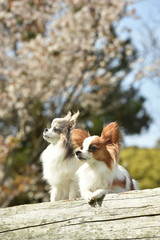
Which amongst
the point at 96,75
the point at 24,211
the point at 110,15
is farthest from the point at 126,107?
the point at 24,211

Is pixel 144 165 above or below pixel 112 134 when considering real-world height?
above

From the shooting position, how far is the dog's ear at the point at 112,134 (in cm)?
276

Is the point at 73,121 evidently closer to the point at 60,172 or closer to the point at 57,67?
the point at 60,172

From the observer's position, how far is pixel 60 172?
3.11 metres

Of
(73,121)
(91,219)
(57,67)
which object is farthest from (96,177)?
(57,67)

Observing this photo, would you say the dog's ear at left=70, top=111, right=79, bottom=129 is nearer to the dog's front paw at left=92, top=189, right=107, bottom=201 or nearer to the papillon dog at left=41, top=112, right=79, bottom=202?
the papillon dog at left=41, top=112, right=79, bottom=202

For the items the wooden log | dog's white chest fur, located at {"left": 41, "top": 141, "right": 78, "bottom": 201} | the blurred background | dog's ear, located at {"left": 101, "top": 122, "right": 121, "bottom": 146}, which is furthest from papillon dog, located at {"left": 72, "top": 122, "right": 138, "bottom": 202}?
the blurred background

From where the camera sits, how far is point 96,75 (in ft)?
30.0

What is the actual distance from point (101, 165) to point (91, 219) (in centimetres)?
45

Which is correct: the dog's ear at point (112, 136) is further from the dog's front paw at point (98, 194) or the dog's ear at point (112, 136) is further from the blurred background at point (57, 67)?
the blurred background at point (57, 67)

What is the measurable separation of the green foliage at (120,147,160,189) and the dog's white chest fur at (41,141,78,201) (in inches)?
220

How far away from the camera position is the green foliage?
845 cm

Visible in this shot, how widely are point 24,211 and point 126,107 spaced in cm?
1368

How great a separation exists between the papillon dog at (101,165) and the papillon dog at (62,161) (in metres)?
0.31
